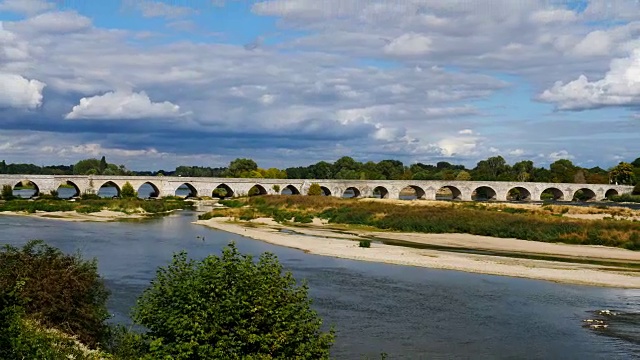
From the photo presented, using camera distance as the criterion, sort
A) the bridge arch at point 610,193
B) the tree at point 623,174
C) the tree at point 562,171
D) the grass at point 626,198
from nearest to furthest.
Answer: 1. the grass at point 626,198
2. the bridge arch at point 610,193
3. the tree at point 623,174
4. the tree at point 562,171

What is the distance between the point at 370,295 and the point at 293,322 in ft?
52.7

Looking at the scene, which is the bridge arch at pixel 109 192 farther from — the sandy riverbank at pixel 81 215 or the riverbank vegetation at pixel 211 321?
the riverbank vegetation at pixel 211 321

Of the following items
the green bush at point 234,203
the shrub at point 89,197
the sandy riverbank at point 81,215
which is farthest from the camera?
the green bush at point 234,203

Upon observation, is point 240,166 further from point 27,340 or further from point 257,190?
point 27,340

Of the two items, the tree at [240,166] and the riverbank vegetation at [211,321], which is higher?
the tree at [240,166]

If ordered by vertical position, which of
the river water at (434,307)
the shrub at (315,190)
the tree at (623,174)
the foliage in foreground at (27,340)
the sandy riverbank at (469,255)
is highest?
the tree at (623,174)

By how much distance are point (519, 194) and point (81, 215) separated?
95.9 metres

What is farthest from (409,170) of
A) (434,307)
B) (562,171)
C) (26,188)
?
(434,307)

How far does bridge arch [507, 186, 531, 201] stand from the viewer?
131875 millimetres

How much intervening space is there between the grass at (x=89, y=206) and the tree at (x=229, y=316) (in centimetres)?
6260

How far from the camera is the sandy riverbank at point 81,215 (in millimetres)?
65850

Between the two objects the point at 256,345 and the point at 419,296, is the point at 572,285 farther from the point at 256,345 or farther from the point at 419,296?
the point at 256,345

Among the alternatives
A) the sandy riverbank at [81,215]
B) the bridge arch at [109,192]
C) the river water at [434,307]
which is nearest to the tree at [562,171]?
the bridge arch at [109,192]

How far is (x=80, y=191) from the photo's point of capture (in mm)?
93562
